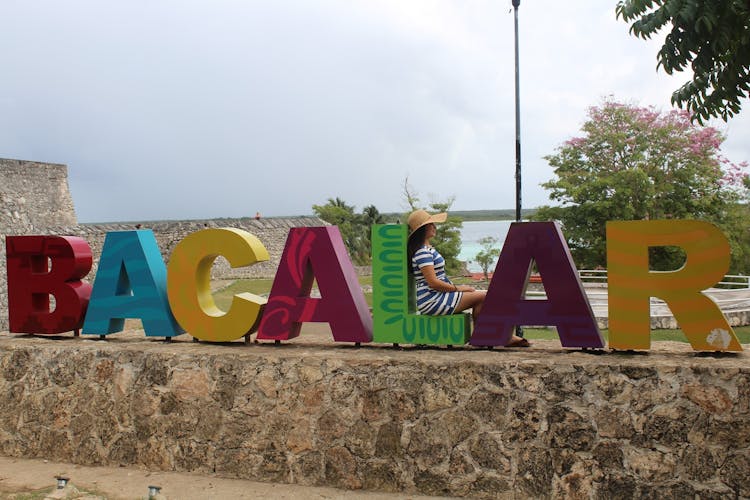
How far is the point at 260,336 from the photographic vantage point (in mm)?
6617

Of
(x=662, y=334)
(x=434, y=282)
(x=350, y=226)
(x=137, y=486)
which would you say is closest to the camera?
(x=137, y=486)

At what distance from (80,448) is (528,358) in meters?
4.39

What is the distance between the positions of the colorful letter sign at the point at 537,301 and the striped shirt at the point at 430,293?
307 millimetres

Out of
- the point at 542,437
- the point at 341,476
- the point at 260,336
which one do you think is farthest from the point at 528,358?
the point at 260,336

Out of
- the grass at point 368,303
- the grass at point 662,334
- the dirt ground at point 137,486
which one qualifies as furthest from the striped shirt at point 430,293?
the grass at point 662,334

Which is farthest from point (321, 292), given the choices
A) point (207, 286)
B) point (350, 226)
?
point (350, 226)

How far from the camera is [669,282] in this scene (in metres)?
5.51

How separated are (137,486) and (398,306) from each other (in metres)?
2.81

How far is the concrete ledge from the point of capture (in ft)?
16.9

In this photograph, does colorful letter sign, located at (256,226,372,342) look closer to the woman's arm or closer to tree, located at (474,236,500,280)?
the woman's arm

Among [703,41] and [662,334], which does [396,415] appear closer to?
[703,41]

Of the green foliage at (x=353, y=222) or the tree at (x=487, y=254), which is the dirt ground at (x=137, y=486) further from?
the green foliage at (x=353, y=222)

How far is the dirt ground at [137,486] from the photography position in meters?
5.66

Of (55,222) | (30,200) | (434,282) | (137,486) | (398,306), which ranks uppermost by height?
(30,200)
